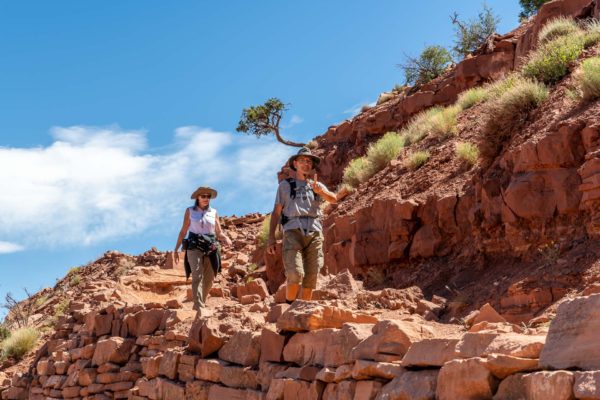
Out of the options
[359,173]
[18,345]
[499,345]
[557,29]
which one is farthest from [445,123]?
[499,345]

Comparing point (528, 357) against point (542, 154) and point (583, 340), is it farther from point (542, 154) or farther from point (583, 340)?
point (542, 154)

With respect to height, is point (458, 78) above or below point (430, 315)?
above

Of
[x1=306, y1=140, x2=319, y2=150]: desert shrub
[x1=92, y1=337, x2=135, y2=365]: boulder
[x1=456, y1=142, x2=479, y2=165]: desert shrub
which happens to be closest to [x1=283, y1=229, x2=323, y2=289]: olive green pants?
[x1=92, y1=337, x2=135, y2=365]: boulder

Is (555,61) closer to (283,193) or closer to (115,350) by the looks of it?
(283,193)

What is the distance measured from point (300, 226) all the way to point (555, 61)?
22.6 ft

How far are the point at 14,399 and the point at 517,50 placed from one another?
14.1 m

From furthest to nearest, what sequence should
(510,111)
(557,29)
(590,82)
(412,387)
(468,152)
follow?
(557,29) → (468,152) → (510,111) → (590,82) → (412,387)

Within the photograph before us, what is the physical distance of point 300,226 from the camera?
7898mm

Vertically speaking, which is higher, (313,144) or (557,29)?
(313,144)

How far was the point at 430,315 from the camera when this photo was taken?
A: 27.7 ft

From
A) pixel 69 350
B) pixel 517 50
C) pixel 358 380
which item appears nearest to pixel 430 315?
pixel 358 380

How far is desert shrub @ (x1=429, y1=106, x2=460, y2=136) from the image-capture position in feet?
50.9

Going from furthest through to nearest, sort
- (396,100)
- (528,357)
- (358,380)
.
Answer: (396,100)
(358,380)
(528,357)

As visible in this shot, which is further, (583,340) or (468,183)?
(468,183)
